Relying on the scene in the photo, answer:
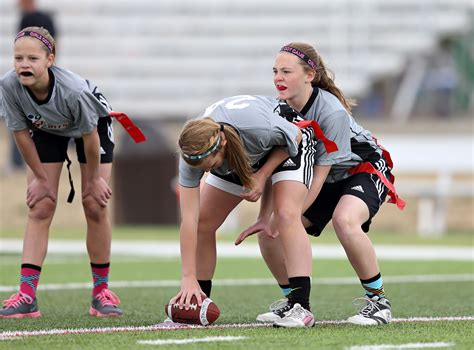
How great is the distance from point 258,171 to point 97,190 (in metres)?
1.02

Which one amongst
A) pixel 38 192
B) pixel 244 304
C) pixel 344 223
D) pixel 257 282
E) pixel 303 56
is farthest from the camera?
pixel 257 282

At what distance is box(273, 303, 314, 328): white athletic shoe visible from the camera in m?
4.82

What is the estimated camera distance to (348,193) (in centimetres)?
525

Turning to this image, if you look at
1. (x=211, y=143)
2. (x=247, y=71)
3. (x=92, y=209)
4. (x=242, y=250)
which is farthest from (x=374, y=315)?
(x=247, y=71)

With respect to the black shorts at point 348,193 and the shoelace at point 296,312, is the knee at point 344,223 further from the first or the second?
the shoelace at point 296,312

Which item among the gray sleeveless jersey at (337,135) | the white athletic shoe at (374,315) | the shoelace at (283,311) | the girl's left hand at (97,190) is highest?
the gray sleeveless jersey at (337,135)

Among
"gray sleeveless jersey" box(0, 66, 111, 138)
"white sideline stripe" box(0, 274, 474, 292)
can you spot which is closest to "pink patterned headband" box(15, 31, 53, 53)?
"gray sleeveless jersey" box(0, 66, 111, 138)

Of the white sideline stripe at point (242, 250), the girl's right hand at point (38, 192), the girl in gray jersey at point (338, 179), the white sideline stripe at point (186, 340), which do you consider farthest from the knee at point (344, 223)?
the white sideline stripe at point (242, 250)

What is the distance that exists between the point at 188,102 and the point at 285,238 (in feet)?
44.1

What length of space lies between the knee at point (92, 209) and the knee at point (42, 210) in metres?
0.16

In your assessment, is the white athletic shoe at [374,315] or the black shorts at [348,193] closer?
the white athletic shoe at [374,315]

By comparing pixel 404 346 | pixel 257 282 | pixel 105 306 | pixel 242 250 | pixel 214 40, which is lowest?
pixel 242 250

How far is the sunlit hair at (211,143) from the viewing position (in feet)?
15.2

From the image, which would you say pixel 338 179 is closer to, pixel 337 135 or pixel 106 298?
pixel 337 135
